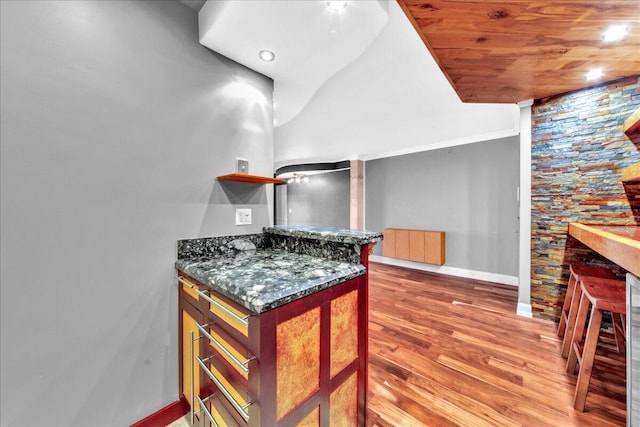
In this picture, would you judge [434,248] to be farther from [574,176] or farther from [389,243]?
[574,176]

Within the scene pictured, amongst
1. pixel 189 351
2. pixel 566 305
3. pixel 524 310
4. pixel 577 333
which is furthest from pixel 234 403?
pixel 524 310

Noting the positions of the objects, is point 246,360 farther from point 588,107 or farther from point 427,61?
point 588,107

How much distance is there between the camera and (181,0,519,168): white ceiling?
4.40 feet

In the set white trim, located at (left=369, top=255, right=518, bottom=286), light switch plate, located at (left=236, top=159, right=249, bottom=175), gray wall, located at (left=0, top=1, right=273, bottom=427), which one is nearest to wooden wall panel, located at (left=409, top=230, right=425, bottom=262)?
white trim, located at (left=369, top=255, right=518, bottom=286)

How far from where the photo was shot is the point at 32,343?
3.32 feet

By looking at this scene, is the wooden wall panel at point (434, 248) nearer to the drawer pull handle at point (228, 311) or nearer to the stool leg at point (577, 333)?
the stool leg at point (577, 333)

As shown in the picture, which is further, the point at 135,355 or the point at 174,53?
the point at 174,53

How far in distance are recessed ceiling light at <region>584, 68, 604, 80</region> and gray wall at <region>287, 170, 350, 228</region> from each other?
4.36m

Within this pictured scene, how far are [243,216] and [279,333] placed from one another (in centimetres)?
110

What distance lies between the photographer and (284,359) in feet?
2.77

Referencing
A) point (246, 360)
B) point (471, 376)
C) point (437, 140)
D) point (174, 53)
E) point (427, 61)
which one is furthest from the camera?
point (437, 140)

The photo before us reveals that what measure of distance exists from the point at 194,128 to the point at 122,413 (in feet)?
5.38

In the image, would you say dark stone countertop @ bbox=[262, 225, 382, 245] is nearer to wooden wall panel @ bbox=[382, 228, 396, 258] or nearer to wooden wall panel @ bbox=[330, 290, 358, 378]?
wooden wall panel @ bbox=[330, 290, 358, 378]

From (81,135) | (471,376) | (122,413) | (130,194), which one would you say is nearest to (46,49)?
(81,135)
